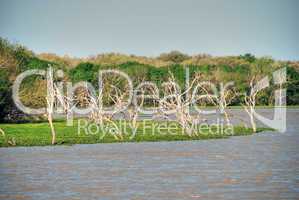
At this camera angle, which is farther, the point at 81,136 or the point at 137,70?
the point at 137,70

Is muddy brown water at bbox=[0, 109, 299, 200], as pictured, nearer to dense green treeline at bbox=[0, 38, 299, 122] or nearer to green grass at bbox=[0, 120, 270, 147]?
green grass at bbox=[0, 120, 270, 147]

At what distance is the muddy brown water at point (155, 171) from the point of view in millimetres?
21183

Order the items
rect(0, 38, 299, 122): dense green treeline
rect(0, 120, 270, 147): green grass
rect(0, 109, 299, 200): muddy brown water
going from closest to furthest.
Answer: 1. rect(0, 109, 299, 200): muddy brown water
2. rect(0, 120, 270, 147): green grass
3. rect(0, 38, 299, 122): dense green treeline

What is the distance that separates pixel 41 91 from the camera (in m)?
56.6

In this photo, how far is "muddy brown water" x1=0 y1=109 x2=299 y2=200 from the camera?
69.5 ft

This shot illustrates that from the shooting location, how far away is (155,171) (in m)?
26.0

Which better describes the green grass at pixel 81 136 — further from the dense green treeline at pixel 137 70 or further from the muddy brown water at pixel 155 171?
the dense green treeline at pixel 137 70

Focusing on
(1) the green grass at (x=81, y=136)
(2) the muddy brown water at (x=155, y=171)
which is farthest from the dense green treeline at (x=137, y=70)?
(2) the muddy brown water at (x=155, y=171)

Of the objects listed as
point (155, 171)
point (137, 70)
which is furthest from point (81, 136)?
point (137, 70)

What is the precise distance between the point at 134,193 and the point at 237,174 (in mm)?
5146

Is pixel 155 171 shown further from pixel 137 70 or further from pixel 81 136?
pixel 137 70

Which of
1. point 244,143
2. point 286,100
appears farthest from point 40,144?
point 286,100

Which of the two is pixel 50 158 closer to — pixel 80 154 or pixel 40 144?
pixel 80 154

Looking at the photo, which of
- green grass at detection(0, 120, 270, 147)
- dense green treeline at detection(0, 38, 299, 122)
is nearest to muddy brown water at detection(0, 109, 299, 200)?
green grass at detection(0, 120, 270, 147)
